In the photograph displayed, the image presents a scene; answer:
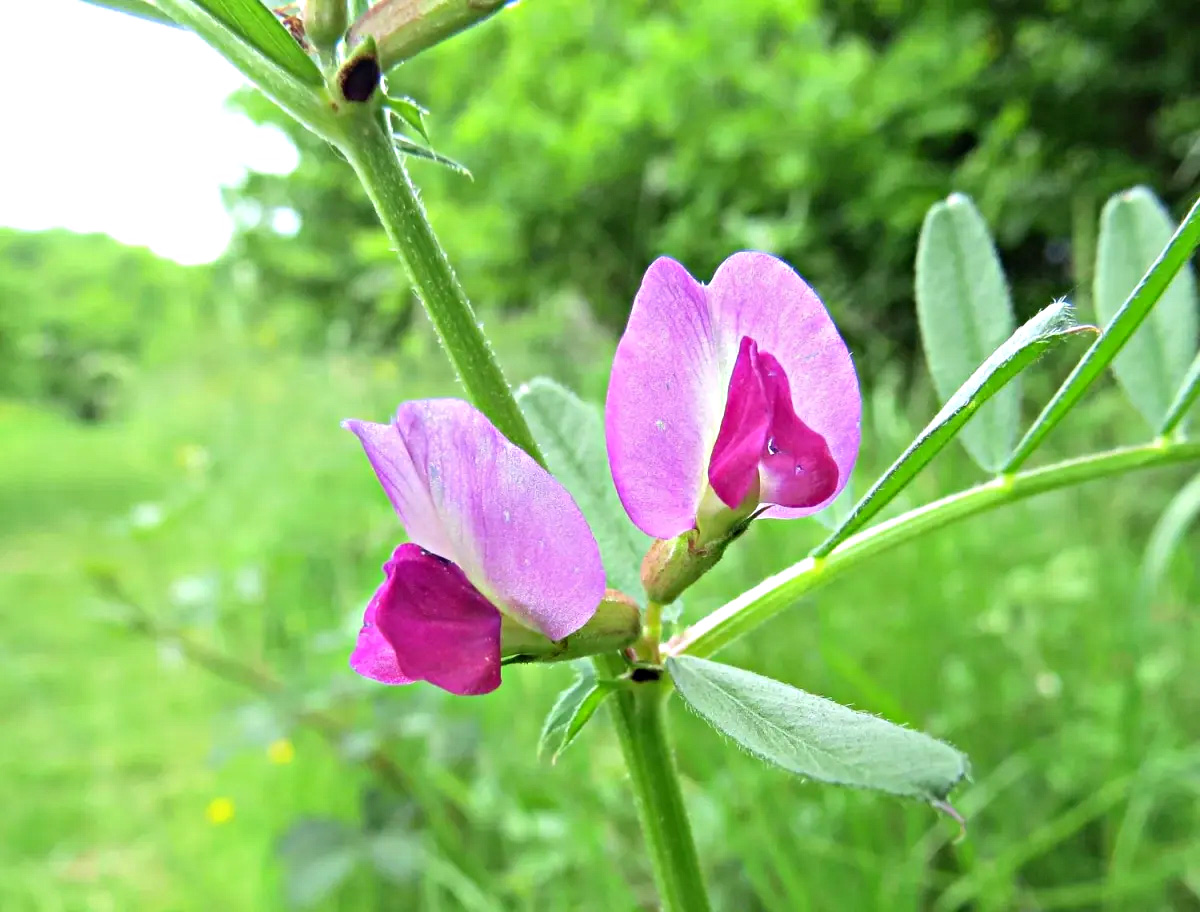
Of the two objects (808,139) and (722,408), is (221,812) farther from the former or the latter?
(808,139)

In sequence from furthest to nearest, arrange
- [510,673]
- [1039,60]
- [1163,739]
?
1. [1039,60]
2. [510,673]
3. [1163,739]

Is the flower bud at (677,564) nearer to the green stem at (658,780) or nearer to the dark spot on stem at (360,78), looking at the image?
the green stem at (658,780)

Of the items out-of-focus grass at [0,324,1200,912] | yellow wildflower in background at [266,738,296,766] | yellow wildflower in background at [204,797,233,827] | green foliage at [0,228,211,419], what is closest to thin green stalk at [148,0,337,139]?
out-of-focus grass at [0,324,1200,912]

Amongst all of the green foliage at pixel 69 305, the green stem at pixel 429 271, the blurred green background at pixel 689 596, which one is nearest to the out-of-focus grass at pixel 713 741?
the blurred green background at pixel 689 596

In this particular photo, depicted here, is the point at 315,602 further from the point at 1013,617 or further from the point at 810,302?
the point at 810,302

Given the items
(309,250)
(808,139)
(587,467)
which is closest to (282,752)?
(587,467)

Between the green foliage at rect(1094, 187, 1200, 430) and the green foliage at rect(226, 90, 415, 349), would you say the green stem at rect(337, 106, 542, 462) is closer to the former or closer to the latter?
the green foliage at rect(1094, 187, 1200, 430)

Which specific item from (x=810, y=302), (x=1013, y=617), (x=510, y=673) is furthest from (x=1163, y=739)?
(x=810, y=302)
